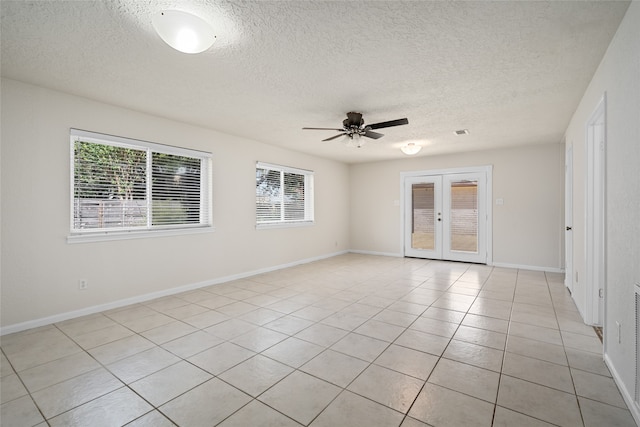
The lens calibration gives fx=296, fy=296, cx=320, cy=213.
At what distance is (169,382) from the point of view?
2.10m

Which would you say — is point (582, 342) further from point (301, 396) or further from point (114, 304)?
point (114, 304)

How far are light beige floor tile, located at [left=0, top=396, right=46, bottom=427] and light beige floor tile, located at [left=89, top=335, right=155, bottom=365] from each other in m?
0.51

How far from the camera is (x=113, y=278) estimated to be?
144 inches

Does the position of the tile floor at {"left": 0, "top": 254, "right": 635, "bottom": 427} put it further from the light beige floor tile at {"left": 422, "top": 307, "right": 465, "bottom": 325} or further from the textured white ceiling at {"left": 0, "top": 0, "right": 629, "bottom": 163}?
the textured white ceiling at {"left": 0, "top": 0, "right": 629, "bottom": 163}

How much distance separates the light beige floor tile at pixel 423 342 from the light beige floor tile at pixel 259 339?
43.9 inches

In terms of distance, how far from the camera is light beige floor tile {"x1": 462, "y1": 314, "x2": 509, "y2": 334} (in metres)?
3.02

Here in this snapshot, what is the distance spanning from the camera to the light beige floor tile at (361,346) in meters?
2.49

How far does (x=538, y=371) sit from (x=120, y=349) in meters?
3.41

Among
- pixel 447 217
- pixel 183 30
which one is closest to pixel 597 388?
pixel 183 30

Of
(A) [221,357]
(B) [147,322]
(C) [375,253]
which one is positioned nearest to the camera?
(A) [221,357]

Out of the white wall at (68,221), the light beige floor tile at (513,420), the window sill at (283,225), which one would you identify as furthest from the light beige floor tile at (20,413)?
the window sill at (283,225)

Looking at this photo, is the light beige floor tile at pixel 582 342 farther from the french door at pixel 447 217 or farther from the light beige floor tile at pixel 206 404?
the french door at pixel 447 217

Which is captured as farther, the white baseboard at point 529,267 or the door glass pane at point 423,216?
the door glass pane at point 423,216

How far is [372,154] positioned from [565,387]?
211 inches
